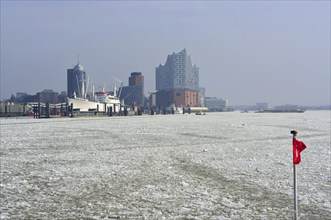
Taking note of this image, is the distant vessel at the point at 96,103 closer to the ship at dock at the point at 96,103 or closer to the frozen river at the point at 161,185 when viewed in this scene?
the ship at dock at the point at 96,103

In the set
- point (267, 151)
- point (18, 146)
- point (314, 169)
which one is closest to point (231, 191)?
point (314, 169)

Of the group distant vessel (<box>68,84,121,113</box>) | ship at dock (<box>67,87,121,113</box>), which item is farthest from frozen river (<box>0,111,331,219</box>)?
distant vessel (<box>68,84,121,113</box>)

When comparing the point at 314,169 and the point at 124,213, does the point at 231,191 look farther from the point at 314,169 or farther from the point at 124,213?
the point at 314,169

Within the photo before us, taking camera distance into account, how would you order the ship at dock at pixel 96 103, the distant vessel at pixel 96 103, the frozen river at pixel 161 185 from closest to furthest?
the frozen river at pixel 161 185
the ship at dock at pixel 96 103
the distant vessel at pixel 96 103

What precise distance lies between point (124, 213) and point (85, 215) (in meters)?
0.84

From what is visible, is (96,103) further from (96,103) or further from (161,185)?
(161,185)

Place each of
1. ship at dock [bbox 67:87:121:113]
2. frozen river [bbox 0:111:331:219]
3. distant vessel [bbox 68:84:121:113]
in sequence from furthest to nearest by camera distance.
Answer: distant vessel [bbox 68:84:121:113], ship at dock [bbox 67:87:121:113], frozen river [bbox 0:111:331:219]

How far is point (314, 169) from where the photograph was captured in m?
12.9

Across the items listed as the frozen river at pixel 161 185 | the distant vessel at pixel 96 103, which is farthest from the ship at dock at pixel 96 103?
the frozen river at pixel 161 185

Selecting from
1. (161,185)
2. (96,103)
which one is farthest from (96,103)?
(161,185)

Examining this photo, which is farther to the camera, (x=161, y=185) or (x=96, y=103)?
(x=96, y=103)

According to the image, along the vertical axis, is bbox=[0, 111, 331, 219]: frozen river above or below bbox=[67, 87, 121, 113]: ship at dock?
below

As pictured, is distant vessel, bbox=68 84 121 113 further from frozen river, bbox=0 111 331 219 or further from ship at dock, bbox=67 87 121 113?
frozen river, bbox=0 111 331 219

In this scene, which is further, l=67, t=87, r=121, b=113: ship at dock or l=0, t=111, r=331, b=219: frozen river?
l=67, t=87, r=121, b=113: ship at dock
